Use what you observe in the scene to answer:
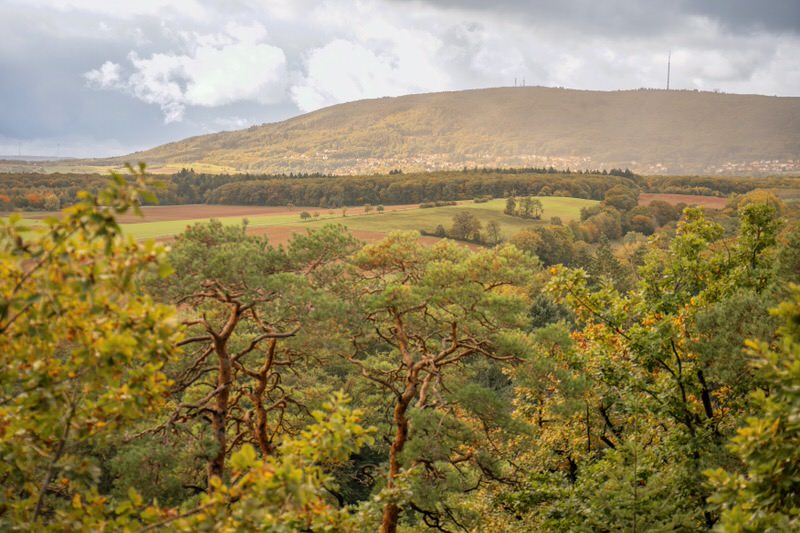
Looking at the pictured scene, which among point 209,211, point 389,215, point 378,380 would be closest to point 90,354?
point 378,380

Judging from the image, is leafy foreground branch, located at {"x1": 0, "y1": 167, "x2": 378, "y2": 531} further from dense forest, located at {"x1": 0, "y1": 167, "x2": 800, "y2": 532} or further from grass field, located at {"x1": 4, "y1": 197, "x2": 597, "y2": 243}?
grass field, located at {"x1": 4, "y1": 197, "x2": 597, "y2": 243}

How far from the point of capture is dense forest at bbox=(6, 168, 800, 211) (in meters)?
85.2

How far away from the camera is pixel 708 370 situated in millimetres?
10953

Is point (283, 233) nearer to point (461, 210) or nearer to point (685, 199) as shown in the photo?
point (461, 210)

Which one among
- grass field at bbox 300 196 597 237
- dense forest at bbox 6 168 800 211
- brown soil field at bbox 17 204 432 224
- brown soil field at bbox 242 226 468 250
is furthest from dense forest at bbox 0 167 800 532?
→ grass field at bbox 300 196 597 237

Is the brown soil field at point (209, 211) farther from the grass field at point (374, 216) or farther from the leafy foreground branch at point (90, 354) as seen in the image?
the leafy foreground branch at point (90, 354)

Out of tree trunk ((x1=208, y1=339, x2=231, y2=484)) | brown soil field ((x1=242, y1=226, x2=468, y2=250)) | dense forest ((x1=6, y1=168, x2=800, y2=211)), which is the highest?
dense forest ((x1=6, y1=168, x2=800, y2=211))

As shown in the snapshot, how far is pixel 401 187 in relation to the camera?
11550 cm

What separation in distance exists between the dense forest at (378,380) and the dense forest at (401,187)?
43356mm

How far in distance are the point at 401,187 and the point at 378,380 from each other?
102991mm

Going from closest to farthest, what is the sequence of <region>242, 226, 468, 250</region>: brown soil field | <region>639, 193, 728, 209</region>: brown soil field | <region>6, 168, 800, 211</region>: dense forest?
<region>242, 226, 468, 250</region>: brown soil field
<region>6, 168, 800, 211</region>: dense forest
<region>639, 193, 728, 209</region>: brown soil field

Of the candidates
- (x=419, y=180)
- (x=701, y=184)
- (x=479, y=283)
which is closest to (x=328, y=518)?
(x=479, y=283)

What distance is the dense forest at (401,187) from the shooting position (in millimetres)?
85188

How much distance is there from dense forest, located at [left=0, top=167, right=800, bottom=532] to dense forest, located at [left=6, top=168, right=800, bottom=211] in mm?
43356
